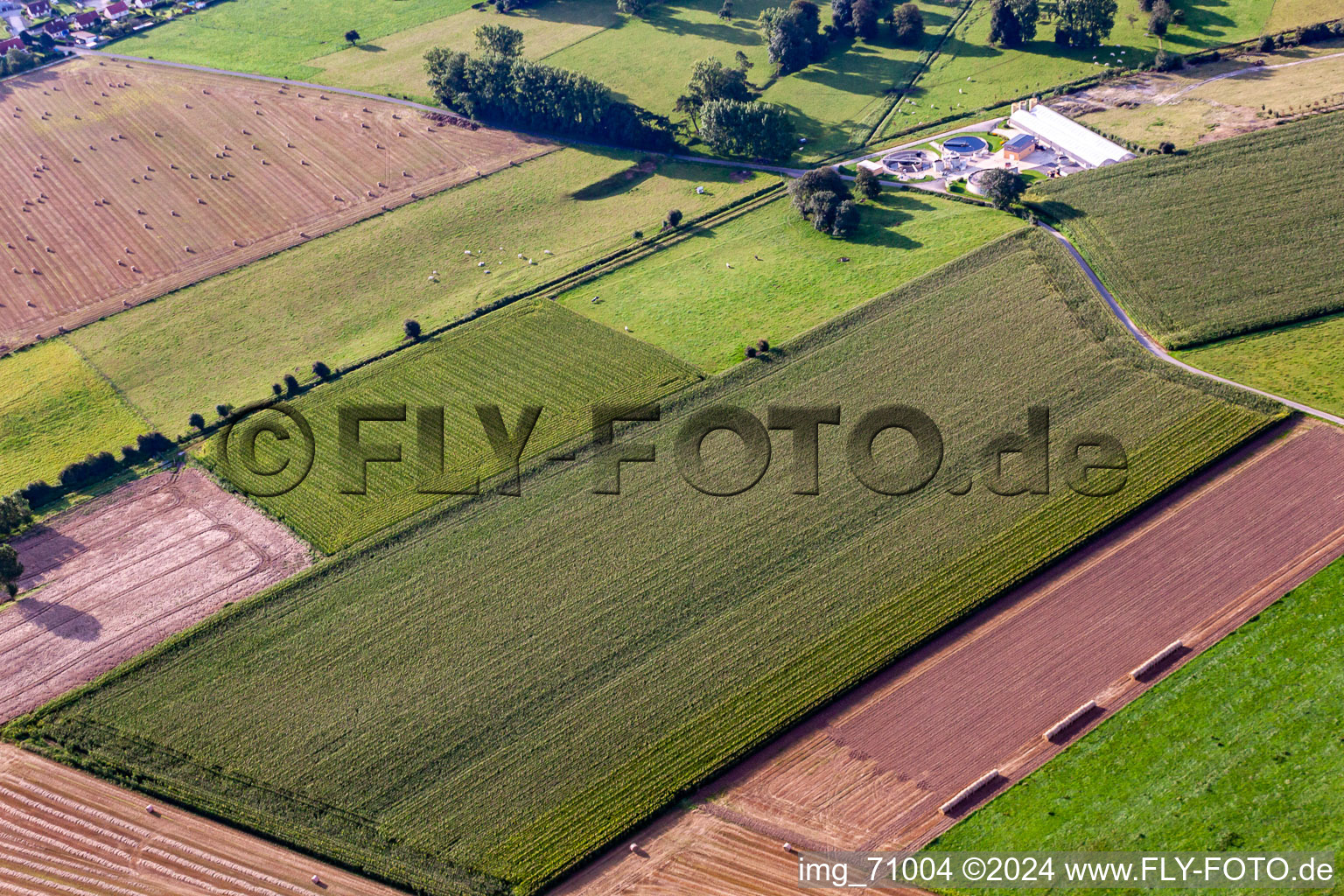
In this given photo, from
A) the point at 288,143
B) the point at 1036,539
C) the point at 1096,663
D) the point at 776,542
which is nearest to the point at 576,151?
the point at 288,143

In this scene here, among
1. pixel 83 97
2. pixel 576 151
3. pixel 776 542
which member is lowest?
pixel 776 542

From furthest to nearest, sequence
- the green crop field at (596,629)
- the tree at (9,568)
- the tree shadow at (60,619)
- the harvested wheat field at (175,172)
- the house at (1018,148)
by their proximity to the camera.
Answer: the harvested wheat field at (175,172) → the house at (1018,148) → the tree at (9,568) → the tree shadow at (60,619) → the green crop field at (596,629)

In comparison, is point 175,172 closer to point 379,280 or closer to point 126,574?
point 379,280

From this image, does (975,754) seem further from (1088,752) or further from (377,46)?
(377,46)

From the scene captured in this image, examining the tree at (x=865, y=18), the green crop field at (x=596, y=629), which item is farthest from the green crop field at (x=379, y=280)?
the tree at (x=865, y=18)

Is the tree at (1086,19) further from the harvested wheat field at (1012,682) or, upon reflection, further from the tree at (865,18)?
the harvested wheat field at (1012,682)

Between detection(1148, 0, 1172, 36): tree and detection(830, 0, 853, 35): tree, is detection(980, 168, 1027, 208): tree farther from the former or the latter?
detection(830, 0, 853, 35): tree

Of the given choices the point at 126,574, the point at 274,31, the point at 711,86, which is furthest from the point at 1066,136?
the point at 274,31
